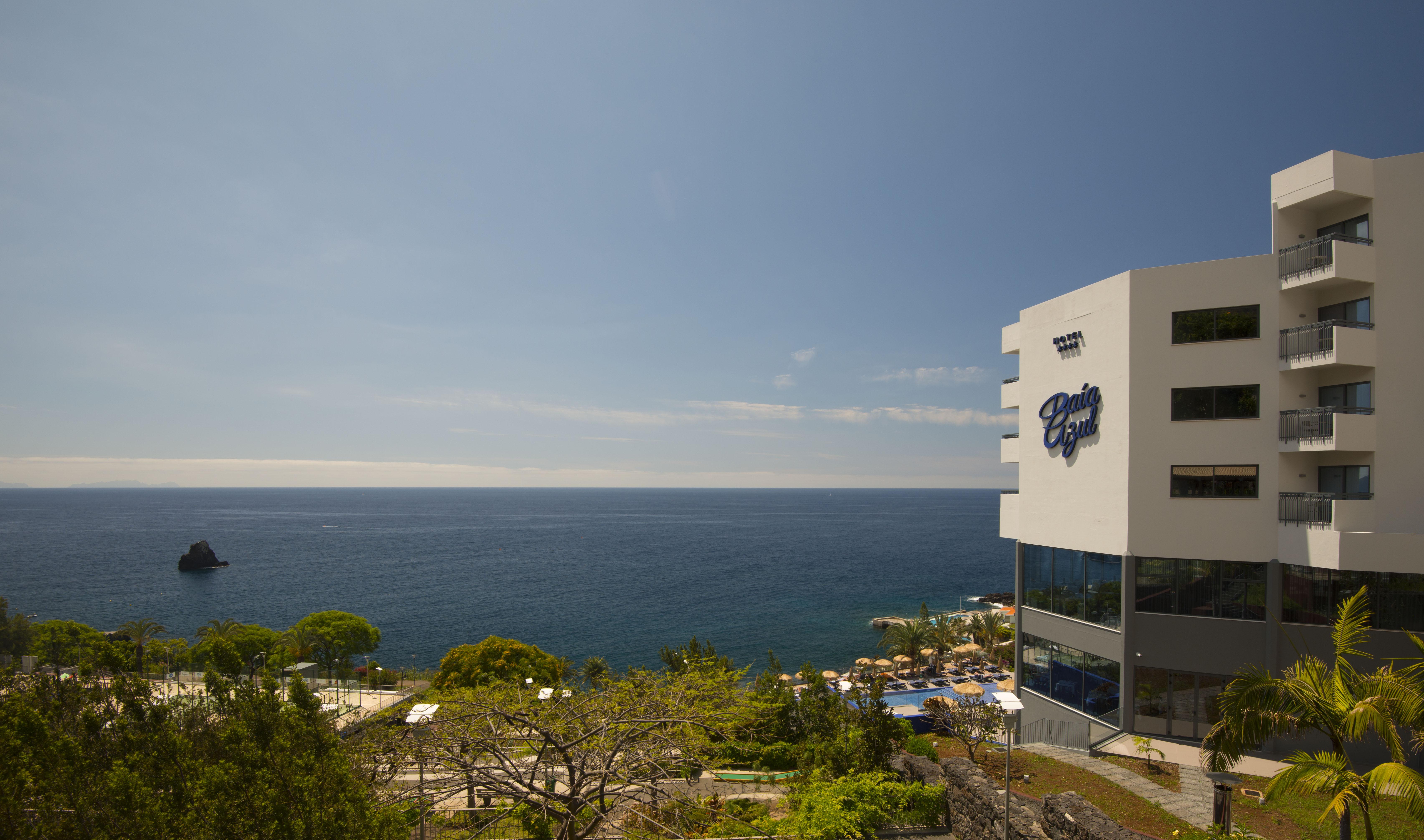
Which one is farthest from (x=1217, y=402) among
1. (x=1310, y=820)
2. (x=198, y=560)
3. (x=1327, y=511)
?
(x=198, y=560)

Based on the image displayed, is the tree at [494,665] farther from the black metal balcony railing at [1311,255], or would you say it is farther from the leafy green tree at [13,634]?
the black metal balcony railing at [1311,255]

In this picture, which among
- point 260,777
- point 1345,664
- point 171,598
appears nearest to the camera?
point 260,777

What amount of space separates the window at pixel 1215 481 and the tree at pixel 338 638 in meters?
57.5

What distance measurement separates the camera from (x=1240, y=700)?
11.6 metres

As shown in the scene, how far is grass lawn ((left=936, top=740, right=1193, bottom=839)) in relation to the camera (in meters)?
14.6

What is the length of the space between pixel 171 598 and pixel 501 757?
109125mm

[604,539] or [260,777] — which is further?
[604,539]

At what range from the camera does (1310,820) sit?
14.4 meters

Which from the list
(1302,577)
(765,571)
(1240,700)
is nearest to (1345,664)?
(1240,700)

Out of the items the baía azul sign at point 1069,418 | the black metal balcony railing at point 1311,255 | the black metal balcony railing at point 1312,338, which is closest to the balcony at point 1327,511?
the black metal balcony railing at point 1312,338

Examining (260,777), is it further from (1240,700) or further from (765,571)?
(765,571)

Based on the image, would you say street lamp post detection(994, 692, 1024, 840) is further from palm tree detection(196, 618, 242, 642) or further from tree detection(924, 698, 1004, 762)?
palm tree detection(196, 618, 242, 642)

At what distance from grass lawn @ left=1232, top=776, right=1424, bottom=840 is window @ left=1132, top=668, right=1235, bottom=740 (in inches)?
203

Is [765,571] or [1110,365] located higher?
[1110,365]
